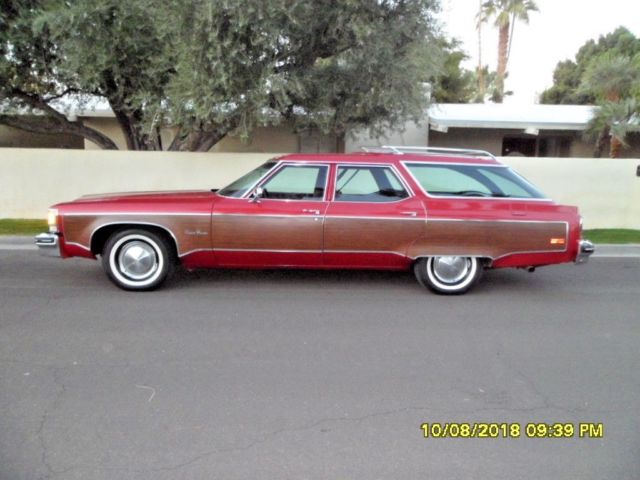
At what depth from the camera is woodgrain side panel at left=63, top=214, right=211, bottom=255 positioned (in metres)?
5.99

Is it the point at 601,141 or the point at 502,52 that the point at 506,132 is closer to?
the point at 601,141

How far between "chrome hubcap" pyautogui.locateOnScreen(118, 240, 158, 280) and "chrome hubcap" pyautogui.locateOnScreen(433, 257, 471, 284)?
10.7 ft

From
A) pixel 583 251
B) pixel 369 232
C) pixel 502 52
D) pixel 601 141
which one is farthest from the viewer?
pixel 502 52

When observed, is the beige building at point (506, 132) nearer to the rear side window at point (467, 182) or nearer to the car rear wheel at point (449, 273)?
the rear side window at point (467, 182)

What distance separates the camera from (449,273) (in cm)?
632

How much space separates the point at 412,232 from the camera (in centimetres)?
611

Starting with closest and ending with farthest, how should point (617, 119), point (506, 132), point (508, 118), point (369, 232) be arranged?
point (369, 232), point (617, 119), point (508, 118), point (506, 132)

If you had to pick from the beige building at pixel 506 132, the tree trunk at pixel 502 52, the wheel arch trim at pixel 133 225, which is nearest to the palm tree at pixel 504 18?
the tree trunk at pixel 502 52

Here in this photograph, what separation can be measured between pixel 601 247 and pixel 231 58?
24.0ft

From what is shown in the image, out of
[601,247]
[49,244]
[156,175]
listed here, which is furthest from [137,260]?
[601,247]

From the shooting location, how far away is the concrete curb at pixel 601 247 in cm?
902

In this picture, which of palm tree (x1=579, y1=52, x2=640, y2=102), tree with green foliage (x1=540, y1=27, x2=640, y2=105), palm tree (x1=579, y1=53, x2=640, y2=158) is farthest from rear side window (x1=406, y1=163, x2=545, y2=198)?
tree with green foliage (x1=540, y1=27, x2=640, y2=105)

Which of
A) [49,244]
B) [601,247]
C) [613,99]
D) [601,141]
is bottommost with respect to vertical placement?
[601,247]

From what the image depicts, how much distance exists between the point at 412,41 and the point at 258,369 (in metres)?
7.85
